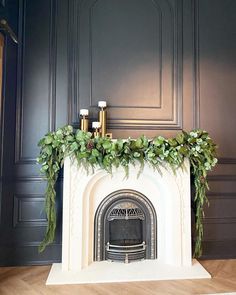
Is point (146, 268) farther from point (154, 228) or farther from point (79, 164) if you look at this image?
point (79, 164)

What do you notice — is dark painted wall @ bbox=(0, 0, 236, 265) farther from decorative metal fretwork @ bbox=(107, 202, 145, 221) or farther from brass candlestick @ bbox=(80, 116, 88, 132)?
decorative metal fretwork @ bbox=(107, 202, 145, 221)

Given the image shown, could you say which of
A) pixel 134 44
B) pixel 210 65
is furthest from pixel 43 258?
pixel 210 65

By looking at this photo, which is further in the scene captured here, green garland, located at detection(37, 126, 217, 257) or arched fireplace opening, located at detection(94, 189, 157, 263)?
arched fireplace opening, located at detection(94, 189, 157, 263)

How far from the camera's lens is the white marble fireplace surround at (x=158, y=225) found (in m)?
2.39

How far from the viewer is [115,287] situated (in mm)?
2180

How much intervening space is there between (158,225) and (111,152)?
91 centimetres

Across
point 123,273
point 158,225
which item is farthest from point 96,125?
point 123,273

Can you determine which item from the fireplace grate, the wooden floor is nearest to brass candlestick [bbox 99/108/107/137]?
the fireplace grate

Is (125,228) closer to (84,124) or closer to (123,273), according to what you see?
(123,273)

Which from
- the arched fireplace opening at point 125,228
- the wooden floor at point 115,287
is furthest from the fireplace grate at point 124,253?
the wooden floor at point 115,287

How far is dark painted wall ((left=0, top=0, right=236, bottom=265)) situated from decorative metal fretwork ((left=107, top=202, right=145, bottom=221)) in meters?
0.58

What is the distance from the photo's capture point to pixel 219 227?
2930 mm

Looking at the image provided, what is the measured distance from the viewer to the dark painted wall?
2.75 m

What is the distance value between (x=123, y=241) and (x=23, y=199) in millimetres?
1088
